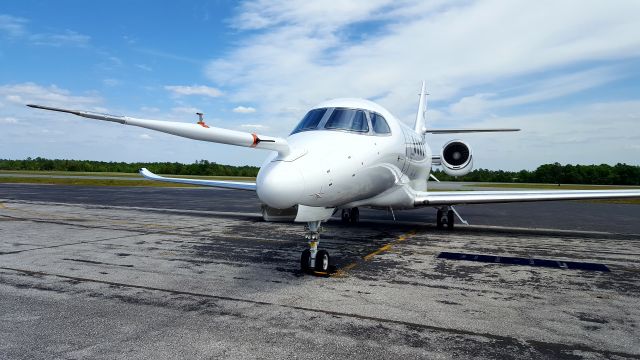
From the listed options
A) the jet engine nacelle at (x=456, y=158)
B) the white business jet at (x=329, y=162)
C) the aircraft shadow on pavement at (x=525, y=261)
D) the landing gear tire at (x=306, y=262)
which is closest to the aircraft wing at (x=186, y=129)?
the white business jet at (x=329, y=162)

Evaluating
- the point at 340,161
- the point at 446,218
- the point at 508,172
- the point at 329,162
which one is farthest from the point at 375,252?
the point at 508,172

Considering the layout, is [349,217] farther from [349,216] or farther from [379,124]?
[379,124]

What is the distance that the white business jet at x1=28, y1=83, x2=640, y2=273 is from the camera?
5.02m

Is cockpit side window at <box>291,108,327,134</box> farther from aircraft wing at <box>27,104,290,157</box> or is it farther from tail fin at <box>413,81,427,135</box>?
tail fin at <box>413,81,427,135</box>

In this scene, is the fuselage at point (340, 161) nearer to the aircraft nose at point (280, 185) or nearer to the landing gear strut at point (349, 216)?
the aircraft nose at point (280, 185)

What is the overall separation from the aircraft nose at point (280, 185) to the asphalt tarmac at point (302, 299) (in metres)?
1.27

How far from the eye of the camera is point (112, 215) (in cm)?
1565

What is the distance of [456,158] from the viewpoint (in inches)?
620

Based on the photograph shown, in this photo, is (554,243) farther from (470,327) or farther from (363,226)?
(470,327)

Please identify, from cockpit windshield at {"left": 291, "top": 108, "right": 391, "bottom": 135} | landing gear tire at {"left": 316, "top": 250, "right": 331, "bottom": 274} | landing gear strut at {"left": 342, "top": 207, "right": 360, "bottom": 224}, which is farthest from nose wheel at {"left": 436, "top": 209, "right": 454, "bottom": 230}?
landing gear tire at {"left": 316, "top": 250, "right": 331, "bottom": 274}

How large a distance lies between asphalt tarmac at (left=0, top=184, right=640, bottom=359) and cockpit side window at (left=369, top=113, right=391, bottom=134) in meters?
2.45

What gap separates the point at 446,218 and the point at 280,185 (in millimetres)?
9709

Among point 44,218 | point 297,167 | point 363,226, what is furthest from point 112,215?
point 297,167

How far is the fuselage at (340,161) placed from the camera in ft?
17.4
